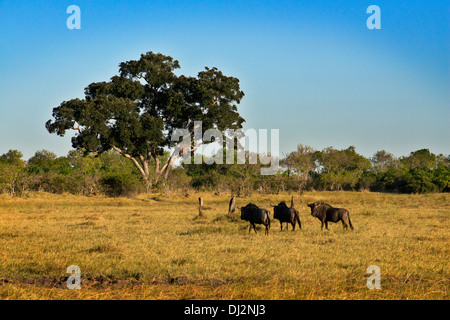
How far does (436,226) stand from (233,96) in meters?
28.5

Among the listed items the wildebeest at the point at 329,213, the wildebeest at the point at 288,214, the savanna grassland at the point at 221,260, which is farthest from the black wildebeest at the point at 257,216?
the wildebeest at the point at 329,213

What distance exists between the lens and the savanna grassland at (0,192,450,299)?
649 cm

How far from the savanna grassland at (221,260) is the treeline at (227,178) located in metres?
20.7

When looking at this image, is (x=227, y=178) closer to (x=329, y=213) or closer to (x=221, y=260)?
(x=329, y=213)

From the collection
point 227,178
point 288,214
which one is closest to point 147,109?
point 227,178

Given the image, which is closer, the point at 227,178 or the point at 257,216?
the point at 257,216

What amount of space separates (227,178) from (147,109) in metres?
10.7

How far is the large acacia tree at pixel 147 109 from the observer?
36.8m

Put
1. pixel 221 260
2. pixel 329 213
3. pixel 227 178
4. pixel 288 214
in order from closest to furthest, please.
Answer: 1. pixel 221 260
2. pixel 288 214
3. pixel 329 213
4. pixel 227 178

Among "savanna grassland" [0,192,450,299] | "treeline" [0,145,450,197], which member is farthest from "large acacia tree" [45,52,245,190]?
"savanna grassland" [0,192,450,299]

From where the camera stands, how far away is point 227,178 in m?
41.9

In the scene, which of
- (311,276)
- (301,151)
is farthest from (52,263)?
(301,151)

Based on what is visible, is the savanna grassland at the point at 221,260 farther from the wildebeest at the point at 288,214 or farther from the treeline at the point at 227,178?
the treeline at the point at 227,178

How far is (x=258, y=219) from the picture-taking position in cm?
1357
